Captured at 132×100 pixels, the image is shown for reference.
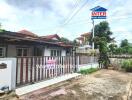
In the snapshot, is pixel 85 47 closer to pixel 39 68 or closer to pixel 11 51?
pixel 11 51

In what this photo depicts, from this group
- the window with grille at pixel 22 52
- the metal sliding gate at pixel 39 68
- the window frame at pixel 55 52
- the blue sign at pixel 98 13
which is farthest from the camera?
the blue sign at pixel 98 13

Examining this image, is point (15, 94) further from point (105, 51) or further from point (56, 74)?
point (105, 51)

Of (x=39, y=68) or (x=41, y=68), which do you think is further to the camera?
(x=41, y=68)

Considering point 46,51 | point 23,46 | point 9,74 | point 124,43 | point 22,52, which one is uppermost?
point 124,43

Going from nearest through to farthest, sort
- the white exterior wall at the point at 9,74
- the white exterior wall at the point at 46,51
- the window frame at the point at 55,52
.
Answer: the white exterior wall at the point at 9,74 < the white exterior wall at the point at 46,51 < the window frame at the point at 55,52

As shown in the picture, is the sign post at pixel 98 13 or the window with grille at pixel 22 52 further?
the sign post at pixel 98 13

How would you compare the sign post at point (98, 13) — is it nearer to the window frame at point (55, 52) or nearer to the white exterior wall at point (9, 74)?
the window frame at point (55, 52)

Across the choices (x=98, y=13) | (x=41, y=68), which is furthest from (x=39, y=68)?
(x=98, y=13)

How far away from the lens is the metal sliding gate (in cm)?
762

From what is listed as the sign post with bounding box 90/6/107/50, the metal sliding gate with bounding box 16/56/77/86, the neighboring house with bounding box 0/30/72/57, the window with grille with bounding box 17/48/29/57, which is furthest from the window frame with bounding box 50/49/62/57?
the sign post with bounding box 90/6/107/50

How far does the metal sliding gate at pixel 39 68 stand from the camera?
25.0ft

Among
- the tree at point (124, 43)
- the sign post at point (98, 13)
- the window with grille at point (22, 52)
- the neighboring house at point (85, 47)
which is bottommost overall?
the window with grille at point (22, 52)

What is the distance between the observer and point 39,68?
8.93m

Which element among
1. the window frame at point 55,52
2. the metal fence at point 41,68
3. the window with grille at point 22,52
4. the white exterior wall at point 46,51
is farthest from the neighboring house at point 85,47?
the window with grille at point 22,52
